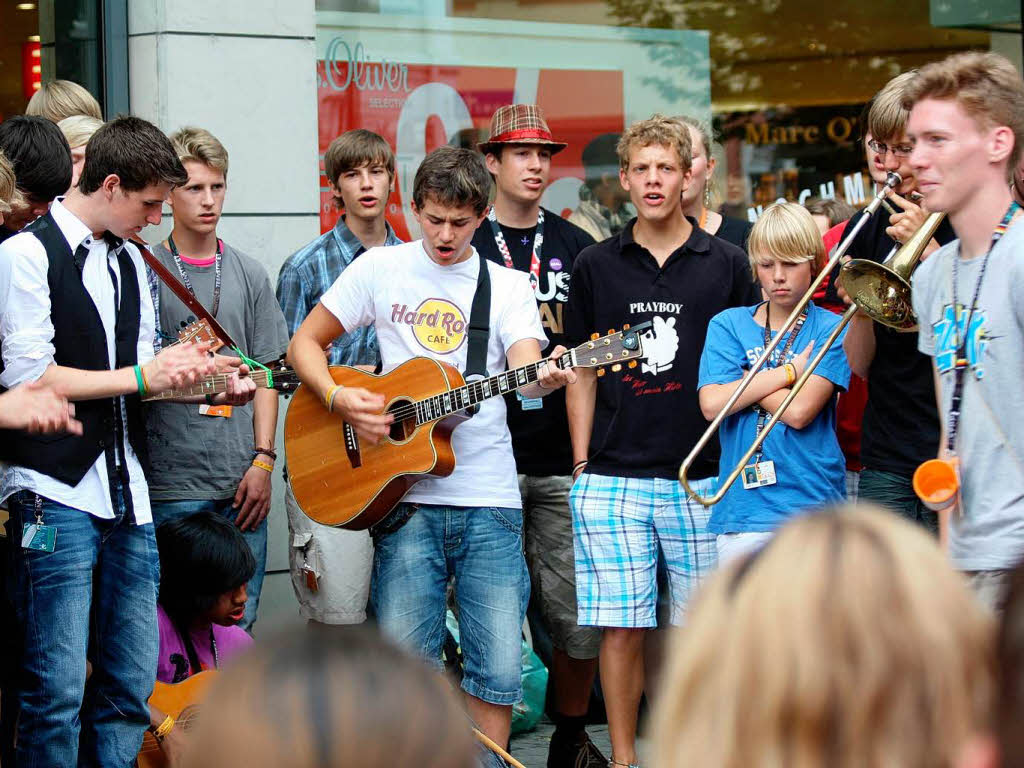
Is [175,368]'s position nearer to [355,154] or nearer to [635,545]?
[635,545]

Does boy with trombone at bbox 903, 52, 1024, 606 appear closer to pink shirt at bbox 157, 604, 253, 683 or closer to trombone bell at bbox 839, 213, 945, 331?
trombone bell at bbox 839, 213, 945, 331

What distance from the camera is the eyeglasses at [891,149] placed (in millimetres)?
4479

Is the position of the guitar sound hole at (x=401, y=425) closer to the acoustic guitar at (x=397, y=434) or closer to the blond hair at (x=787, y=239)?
the acoustic guitar at (x=397, y=434)

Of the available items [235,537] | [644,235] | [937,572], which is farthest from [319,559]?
[937,572]

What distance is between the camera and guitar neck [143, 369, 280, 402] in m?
4.73

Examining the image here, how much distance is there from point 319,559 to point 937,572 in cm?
418

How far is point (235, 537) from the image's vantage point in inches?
196

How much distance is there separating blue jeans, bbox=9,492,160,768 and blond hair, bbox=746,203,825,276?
224 cm

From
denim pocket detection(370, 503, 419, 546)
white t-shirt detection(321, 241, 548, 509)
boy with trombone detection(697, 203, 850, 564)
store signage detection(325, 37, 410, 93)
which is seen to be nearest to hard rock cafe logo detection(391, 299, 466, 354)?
white t-shirt detection(321, 241, 548, 509)

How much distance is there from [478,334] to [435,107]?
2661 millimetres

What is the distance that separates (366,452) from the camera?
Answer: 472 cm

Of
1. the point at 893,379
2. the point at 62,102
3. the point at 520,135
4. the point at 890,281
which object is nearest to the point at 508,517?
the point at 893,379

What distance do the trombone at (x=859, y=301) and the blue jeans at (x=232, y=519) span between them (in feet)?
5.55

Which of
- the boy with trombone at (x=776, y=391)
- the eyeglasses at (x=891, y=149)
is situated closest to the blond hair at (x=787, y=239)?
the boy with trombone at (x=776, y=391)
